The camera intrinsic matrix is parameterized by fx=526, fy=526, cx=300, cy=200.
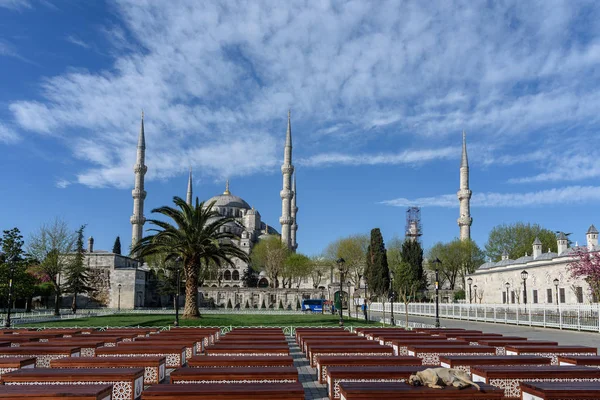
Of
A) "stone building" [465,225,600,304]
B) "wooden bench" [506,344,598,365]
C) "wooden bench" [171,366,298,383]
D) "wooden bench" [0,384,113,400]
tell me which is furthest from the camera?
"stone building" [465,225,600,304]

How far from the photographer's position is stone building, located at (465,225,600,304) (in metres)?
38.0

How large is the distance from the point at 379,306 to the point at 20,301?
34151 mm

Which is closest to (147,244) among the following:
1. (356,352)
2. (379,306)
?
(356,352)

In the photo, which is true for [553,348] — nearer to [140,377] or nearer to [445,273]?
[140,377]

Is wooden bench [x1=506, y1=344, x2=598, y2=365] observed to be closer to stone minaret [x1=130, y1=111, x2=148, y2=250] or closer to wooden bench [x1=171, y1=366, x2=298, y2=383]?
wooden bench [x1=171, y1=366, x2=298, y2=383]

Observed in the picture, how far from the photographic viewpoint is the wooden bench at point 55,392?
590 centimetres

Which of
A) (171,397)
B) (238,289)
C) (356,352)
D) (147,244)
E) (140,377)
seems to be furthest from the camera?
(238,289)

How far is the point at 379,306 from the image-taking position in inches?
2020

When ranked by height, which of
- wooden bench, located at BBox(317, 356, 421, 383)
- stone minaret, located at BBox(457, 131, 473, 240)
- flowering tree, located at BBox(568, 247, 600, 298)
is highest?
stone minaret, located at BBox(457, 131, 473, 240)

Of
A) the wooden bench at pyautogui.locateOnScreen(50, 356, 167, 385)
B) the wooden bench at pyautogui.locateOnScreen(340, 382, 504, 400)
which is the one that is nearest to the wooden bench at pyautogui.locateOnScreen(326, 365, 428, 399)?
the wooden bench at pyautogui.locateOnScreen(340, 382, 504, 400)

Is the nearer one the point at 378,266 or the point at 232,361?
the point at 232,361

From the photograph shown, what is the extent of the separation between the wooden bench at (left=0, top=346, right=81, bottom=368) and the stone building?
94.3 feet

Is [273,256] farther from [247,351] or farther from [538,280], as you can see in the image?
[247,351]

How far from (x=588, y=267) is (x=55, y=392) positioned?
34.8 m
